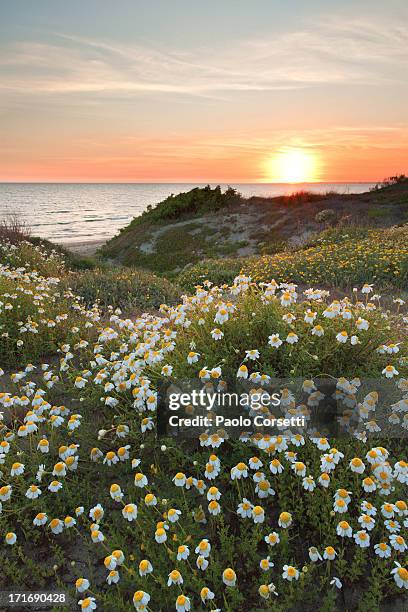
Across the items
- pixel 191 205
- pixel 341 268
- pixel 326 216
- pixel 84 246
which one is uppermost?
pixel 191 205

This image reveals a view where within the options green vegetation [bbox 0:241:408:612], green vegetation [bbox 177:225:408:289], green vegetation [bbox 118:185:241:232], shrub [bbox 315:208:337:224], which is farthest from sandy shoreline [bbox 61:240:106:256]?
green vegetation [bbox 0:241:408:612]

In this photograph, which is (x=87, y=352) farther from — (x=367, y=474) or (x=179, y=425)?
(x=367, y=474)

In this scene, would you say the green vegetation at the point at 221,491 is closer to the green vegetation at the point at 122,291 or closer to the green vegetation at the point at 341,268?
the green vegetation at the point at 122,291

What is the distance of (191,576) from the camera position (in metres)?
2.60

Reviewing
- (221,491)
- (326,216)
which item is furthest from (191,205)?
(221,491)

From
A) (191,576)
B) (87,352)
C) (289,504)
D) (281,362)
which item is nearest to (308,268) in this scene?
(87,352)

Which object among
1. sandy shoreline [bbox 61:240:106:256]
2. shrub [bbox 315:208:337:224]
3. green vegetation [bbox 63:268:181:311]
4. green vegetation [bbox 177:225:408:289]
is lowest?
sandy shoreline [bbox 61:240:106:256]

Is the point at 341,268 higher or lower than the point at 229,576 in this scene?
higher

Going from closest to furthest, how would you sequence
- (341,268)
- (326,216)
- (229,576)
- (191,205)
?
(229,576), (341,268), (326,216), (191,205)

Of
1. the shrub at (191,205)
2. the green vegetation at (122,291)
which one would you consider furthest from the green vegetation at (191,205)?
the green vegetation at (122,291)

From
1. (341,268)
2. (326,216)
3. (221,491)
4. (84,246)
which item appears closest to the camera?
(221,491)

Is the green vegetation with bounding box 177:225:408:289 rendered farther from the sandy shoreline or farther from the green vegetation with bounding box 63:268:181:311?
the sandy shoreline

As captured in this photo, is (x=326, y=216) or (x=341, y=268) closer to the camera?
(x=341, y=268)

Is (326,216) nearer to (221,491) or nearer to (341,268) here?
(341,268)
